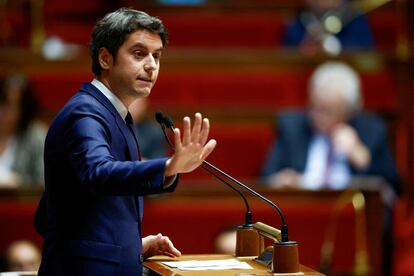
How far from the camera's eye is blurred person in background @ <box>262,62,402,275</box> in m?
2.31

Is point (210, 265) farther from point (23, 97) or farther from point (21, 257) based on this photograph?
point (23, 97)

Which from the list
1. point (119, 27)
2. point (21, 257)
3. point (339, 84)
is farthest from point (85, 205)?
point (339, 84)

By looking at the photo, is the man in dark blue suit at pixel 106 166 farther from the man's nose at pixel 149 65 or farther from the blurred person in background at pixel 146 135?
the blurred person in background at pixel 146 135

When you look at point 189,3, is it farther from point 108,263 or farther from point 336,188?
point 108,263

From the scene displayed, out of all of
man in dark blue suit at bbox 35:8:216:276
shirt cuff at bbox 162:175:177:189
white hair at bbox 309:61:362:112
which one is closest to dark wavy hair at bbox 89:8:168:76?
man in dark blue suit at bbox 35:8:216:276

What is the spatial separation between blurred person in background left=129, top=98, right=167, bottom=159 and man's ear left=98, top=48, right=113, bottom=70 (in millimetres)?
1216

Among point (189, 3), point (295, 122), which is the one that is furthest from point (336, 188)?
point (189, 3)

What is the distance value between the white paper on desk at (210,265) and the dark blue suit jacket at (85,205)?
2.5 inches

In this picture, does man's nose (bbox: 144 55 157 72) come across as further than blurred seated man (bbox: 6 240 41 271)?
No

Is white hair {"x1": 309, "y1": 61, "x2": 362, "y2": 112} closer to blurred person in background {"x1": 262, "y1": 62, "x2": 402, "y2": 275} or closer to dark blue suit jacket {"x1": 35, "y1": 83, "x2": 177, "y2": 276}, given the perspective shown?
blurred person in background {"x1": 262, "y1": 62, "x2": 402, "y2": 275}

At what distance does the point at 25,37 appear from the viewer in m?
2.89

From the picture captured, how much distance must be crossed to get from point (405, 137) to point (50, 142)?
5.20ft

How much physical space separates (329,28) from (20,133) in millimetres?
948

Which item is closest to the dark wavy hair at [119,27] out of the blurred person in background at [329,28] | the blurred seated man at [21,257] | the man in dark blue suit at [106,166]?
the man in dark blue suit at [106,166]
